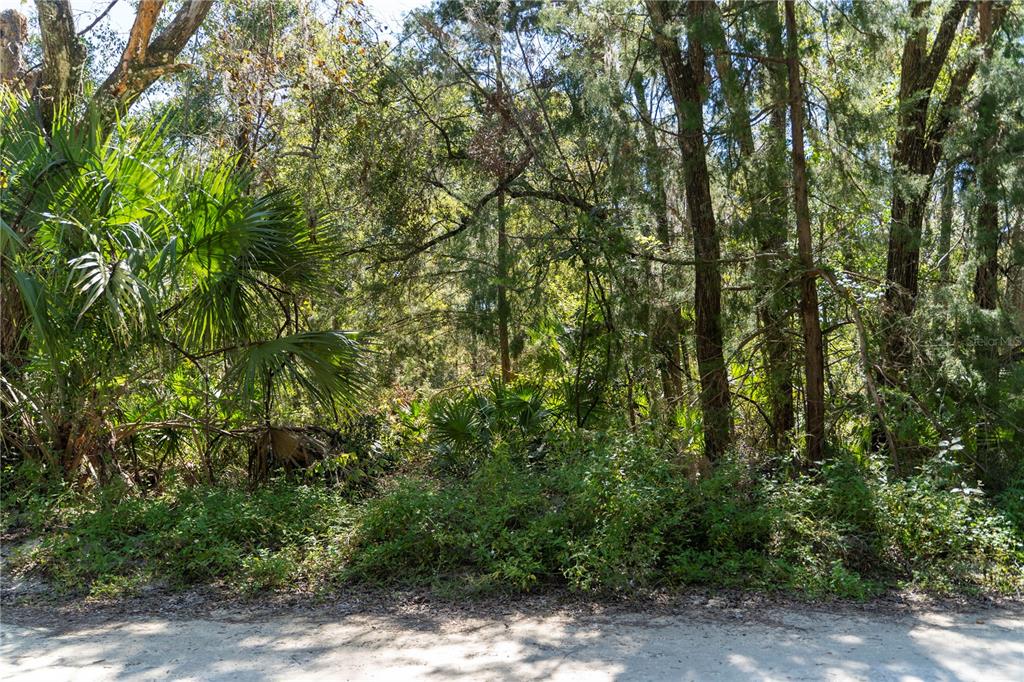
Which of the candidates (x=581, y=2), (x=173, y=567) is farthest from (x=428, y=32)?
(x=173, y=567)

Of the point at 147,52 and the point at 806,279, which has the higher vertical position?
the point at 147,52

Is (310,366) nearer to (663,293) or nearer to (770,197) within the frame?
(663,293)

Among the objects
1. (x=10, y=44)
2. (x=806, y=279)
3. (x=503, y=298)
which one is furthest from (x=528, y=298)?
(x=10, y=44)

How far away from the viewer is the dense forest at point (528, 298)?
7.29 meters

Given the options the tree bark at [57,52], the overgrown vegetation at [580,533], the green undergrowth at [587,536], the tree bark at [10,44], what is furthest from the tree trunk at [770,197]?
the tree bark at [10,44]

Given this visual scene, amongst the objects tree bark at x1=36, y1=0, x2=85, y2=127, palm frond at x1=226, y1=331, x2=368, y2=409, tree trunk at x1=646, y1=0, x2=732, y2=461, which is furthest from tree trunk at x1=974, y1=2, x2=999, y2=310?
tree bark at x1=36, y1=0, x2=85, y2=127

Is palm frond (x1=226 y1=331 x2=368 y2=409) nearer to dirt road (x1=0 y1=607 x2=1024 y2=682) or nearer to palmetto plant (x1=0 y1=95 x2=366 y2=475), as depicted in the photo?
palmetto plant (x1=0 y1=95 x2=366 y2=475)

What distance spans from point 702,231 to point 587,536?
11.7ft

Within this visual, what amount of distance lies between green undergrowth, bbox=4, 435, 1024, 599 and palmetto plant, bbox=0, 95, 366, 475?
1.09 metres

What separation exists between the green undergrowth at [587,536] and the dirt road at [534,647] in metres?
0.57

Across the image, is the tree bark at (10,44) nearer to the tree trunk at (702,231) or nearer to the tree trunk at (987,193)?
the tree trunk at (702,231)

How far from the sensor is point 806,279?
27.6 feet

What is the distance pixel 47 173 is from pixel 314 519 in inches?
146

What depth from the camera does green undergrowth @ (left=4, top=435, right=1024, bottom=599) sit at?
684cm
